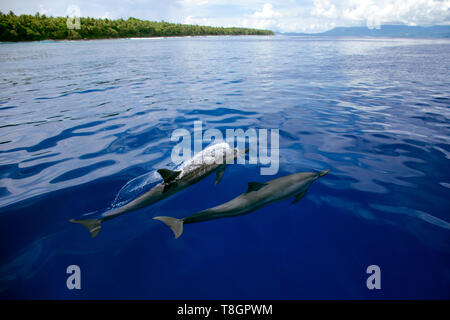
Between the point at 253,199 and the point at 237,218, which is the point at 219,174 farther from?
the point at 253,199

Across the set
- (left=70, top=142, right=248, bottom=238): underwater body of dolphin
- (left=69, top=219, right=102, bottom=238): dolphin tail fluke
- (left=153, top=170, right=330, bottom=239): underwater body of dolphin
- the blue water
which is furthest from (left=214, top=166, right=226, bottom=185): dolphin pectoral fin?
(left=69, top=219, right=102, bottom=238): dolphin tail fluke

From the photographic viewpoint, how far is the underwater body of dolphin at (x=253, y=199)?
3.92 meters

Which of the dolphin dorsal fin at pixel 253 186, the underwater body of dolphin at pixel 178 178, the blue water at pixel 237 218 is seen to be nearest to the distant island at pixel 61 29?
the blue water at pixel 237 218

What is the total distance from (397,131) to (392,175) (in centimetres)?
336

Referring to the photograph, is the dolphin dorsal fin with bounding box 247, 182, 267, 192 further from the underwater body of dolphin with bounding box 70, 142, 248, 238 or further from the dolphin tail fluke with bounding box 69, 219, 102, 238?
the dolphin tail fluke with bounding box 69, 219, 102, 238

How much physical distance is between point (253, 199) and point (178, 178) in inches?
68.2

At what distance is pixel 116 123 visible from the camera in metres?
9.23

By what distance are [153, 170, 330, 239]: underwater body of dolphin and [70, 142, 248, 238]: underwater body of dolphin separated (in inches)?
31.7

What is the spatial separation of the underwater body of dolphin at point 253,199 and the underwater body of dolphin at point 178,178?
806mm

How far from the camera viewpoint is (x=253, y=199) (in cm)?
410

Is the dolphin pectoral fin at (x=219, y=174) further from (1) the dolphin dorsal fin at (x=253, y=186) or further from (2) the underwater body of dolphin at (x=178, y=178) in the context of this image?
(1) the dolphin dorsal fin at (x=253, y=186)

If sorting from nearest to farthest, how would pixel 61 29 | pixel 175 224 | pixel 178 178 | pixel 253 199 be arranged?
pixel 175 224, pixel 253 199, pixel 178 178, pixel 61 29

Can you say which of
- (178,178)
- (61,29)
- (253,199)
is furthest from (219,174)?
(61,29)
